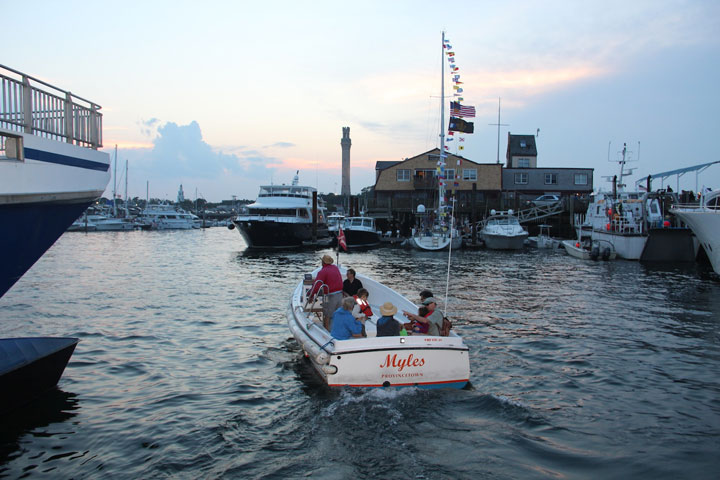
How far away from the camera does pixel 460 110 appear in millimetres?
36188

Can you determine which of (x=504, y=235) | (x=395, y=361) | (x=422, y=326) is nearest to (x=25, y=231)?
(x=395, y=361)

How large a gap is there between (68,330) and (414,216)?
4838 cm

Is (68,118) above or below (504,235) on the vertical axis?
above

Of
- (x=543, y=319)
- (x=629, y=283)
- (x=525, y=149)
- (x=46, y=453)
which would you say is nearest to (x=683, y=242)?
(x=629, y=283)

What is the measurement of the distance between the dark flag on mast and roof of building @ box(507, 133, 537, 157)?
40376 mm

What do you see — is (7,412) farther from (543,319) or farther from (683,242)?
(683,242)

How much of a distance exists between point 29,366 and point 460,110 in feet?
106

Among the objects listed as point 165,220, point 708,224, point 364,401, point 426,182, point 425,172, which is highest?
point 425,172

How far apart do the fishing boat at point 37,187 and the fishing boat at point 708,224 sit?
84.5 ft

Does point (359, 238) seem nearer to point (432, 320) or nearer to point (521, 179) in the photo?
point (521, 179)

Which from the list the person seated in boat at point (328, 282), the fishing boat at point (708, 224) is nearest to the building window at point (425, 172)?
the fishing boat at point (708, 224)

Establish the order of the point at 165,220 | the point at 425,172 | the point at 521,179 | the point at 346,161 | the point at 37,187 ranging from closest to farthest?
the point at 37,187, the point at 425,172, the point at 521,179, the point at 165,220, the point at 346,161

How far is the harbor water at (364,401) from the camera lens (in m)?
6.69

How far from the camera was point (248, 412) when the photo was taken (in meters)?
8.37
